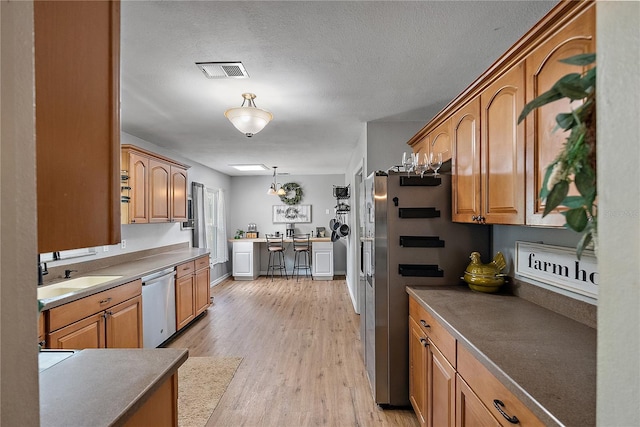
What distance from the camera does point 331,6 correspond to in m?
1.52

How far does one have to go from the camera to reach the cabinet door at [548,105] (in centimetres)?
115

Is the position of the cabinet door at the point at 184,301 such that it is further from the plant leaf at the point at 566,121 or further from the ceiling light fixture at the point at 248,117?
the plant leaf at the point at 566,121

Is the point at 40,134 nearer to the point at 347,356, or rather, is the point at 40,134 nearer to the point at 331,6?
the point at 331,6

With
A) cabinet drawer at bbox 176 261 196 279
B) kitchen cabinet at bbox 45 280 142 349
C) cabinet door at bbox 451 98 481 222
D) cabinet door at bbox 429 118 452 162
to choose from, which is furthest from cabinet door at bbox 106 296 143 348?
cabinet door at bbox 429 118 452 162

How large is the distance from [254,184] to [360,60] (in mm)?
5955

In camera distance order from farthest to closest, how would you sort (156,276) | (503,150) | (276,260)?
1. (276,260)
2. (156,276)
3. (503,150)

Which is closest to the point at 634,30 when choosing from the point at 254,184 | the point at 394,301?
the point at 394,301

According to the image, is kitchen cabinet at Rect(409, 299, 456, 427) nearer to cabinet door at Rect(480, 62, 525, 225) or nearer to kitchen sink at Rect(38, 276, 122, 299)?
cabinet door at Rect(480, 62, 525, 225)

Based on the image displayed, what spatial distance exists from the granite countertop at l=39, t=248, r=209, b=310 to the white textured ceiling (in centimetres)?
153

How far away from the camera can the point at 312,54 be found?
196cm

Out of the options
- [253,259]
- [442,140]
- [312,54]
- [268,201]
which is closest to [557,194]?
[312,54]

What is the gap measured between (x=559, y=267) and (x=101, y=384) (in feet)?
6.68

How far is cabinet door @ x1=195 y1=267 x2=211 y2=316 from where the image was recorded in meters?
4.25

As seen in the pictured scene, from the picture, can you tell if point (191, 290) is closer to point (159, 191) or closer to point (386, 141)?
point (159, 191)
